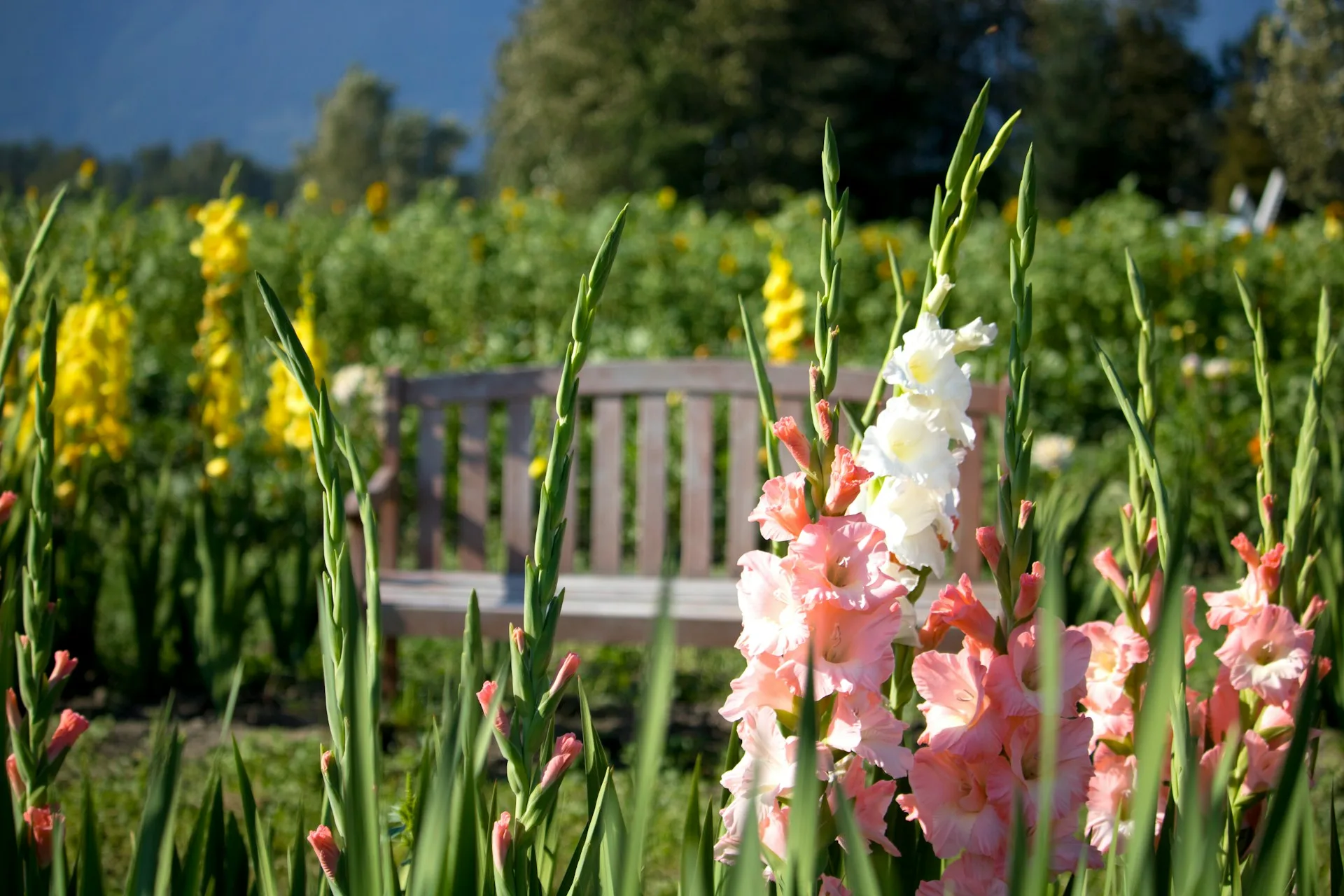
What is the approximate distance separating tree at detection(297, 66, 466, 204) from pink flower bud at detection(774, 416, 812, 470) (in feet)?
117

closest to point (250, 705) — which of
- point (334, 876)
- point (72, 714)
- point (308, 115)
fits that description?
point (72, 714)

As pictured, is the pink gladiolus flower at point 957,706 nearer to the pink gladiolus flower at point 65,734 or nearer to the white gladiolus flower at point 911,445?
the white gladiolus flower at point 911,445

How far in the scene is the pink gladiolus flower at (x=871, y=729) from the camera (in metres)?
0.61

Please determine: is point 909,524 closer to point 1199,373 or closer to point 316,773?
point 316,773

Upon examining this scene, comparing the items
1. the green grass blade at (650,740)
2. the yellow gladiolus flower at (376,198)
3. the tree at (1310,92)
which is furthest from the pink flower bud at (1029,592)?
the tree at (1310,92)

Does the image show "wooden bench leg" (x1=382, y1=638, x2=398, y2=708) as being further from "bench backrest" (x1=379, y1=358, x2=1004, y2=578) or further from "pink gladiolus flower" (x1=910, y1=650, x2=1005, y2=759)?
"pink gladiolus flower" (x1=910, y1=650, x2=1005, y2=759)

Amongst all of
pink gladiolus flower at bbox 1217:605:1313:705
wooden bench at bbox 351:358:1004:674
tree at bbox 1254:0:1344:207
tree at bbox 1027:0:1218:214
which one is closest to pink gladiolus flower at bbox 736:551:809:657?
pink gladiolus flower at bbox 1217:605:1313:705

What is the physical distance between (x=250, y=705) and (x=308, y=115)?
61.1 m

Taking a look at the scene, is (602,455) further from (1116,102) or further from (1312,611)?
(1116,102)

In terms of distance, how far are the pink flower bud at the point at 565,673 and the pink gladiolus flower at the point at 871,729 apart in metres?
0.14

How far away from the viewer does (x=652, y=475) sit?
300 cm

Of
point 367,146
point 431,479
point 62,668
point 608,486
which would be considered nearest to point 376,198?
point 431,479

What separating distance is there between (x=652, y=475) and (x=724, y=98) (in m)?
20.2

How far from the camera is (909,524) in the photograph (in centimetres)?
68
